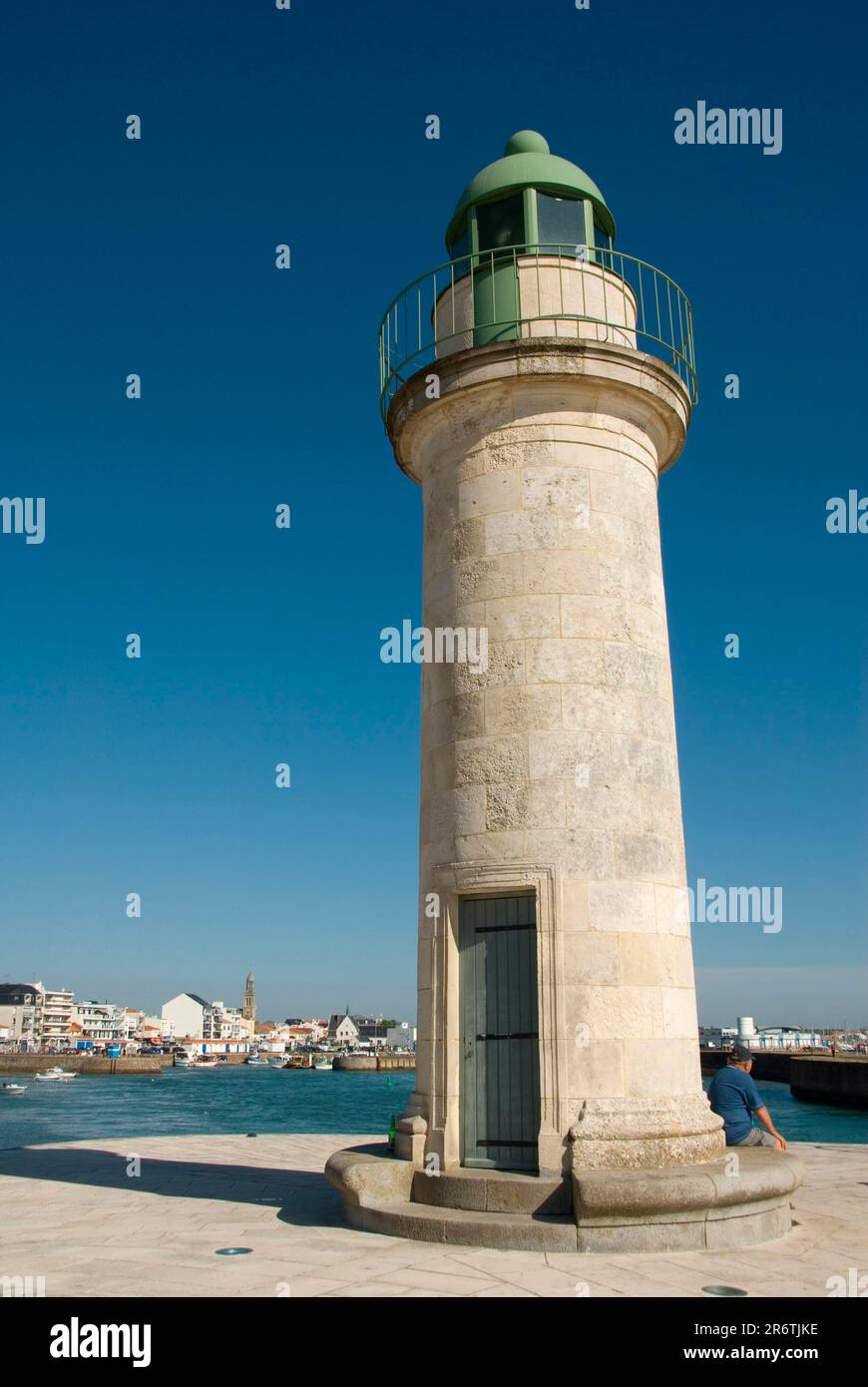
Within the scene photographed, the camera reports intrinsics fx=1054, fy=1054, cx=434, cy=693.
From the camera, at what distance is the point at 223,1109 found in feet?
218

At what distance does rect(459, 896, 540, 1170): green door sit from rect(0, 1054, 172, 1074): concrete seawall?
378 ft

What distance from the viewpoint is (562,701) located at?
9031 mm

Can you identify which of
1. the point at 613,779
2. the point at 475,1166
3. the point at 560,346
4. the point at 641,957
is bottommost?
the point at 475,1166

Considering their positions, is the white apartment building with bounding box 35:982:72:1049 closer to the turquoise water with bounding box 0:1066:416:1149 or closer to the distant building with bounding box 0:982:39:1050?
the distant building with bounding box 0:982:39:1050

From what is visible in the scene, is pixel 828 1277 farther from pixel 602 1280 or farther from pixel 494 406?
pixel 494 406

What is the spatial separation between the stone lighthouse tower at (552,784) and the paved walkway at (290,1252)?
0.51 meters

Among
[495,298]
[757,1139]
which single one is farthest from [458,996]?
[495,298]

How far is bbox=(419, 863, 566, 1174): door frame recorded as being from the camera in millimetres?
8266

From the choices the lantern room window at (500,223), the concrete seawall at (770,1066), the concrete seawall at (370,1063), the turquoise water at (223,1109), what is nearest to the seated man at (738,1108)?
A: the lantern room window at (500,223)

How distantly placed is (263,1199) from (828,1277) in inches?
211

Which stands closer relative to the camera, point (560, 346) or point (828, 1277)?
point (828, 1277)

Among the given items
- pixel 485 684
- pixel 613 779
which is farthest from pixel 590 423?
pixel 613 779

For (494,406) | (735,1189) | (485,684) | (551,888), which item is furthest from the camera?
(494,406)

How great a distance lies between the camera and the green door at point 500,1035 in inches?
339
